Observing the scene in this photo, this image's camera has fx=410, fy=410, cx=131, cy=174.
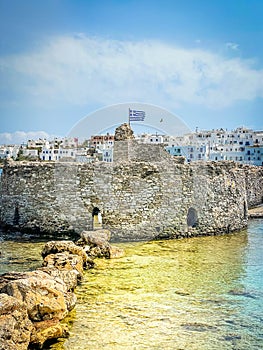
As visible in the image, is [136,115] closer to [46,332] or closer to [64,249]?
[64,249]

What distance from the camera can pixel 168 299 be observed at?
378 inches

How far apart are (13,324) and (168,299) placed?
423cm

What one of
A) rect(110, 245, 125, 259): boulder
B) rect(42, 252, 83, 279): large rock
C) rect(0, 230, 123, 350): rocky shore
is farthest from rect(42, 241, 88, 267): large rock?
rect(0, 230, 123, 350): rocky shore

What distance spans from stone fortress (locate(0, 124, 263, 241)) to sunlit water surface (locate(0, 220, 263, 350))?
4.84 ft

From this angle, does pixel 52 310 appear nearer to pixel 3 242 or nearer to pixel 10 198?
pixel 3 242

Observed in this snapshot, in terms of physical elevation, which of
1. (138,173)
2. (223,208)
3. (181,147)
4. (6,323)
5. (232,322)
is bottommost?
(232,322)

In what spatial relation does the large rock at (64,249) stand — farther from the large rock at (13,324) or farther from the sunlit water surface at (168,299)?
the large rock at (13,324)

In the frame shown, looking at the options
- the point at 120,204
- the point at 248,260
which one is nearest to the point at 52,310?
the point at 248,260

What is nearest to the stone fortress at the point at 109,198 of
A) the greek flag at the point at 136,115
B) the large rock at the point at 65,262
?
the large rock at the point at 65,262

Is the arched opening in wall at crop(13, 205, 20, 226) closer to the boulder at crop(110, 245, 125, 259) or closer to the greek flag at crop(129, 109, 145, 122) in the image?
the boulder at crop(110, 245, 125, 259)

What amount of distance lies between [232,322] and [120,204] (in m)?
8.95

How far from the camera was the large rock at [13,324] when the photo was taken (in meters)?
6.21

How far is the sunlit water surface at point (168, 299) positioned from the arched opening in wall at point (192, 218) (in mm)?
2810

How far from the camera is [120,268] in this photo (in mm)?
12414
